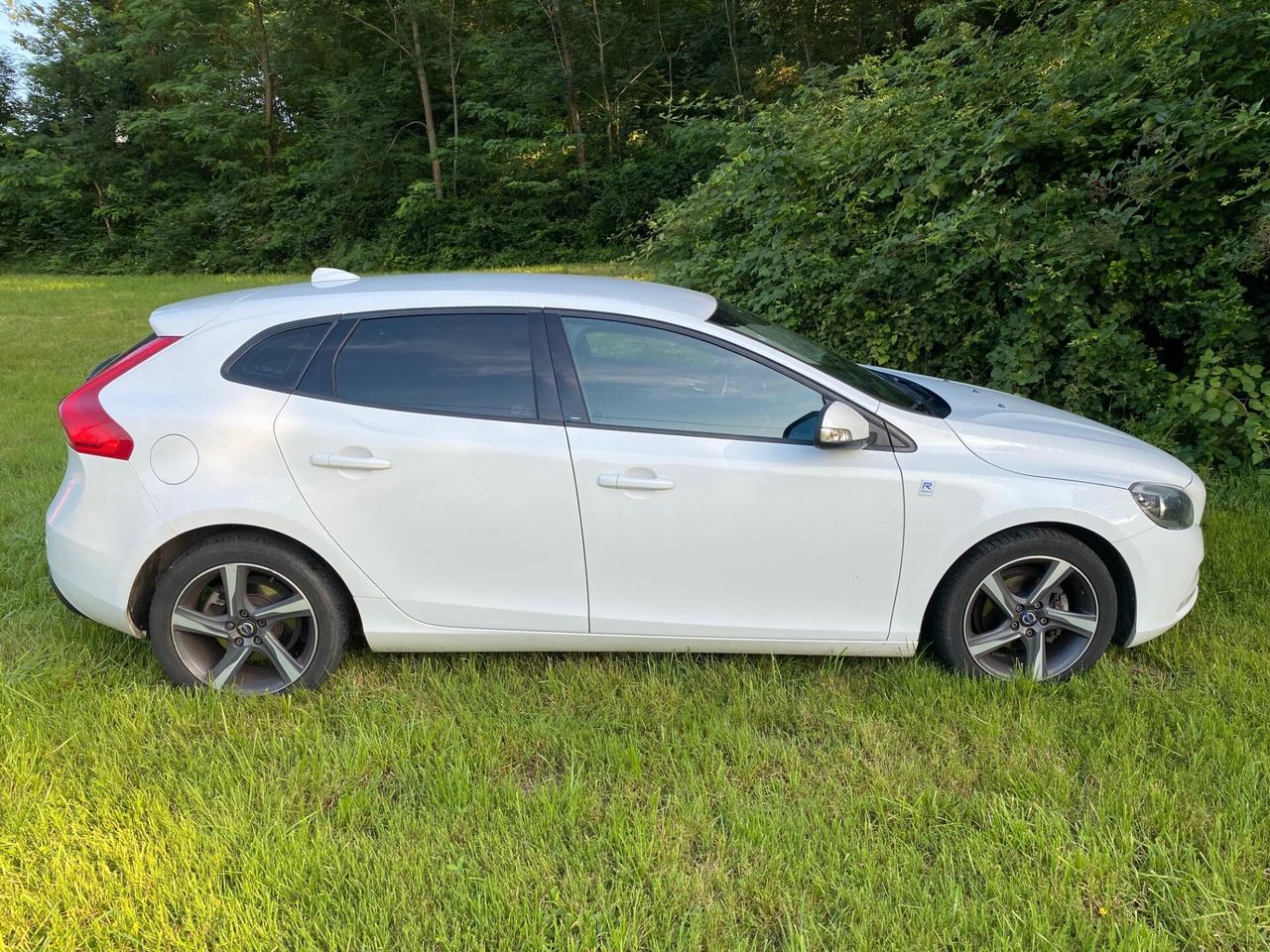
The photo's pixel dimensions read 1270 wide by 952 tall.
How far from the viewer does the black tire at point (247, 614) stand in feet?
9.74

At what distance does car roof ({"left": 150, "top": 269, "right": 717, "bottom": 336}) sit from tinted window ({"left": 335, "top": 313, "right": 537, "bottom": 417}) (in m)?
0.07

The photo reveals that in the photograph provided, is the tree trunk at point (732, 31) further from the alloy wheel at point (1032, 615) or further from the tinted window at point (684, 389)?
the alloy wheel at point (1032, 615)

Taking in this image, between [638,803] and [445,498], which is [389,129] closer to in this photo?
[445,498]

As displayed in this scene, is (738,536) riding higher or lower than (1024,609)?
higher

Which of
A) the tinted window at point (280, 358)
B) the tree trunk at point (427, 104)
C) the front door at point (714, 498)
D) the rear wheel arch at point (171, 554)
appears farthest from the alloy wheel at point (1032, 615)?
the tree trunk at point (427, 104)

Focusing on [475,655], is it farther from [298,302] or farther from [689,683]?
[298,302]

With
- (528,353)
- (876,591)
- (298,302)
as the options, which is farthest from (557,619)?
(298,302)

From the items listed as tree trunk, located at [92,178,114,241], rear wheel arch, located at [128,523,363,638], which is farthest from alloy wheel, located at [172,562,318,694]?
tree trunk, located at [92,178,114,241]

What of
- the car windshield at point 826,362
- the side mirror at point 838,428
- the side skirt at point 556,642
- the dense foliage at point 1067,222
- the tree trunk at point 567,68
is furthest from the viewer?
the tree trunk at point 567,68

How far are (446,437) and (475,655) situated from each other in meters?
0.99

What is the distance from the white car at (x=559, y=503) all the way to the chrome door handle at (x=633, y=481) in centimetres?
1

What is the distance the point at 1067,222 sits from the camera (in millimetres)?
5414

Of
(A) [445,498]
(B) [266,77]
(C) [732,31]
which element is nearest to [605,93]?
(C) [732,31]

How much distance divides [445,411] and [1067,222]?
450cm
